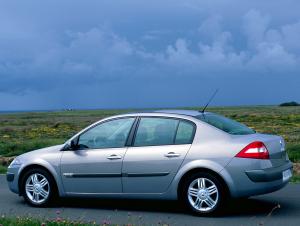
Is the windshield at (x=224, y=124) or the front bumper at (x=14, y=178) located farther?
the front bumper at (x=14, y=178)

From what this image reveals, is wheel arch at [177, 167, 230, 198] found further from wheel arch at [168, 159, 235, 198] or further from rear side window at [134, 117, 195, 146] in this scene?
rear side window at [134, 117, 195, 146]

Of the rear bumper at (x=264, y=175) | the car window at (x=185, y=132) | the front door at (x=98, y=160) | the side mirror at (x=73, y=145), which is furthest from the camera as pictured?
the side mirror at (x=73, y=145)

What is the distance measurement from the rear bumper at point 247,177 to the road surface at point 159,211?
36 centimetres

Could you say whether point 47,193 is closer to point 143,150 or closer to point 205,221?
point 143,150

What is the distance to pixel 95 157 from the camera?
374 inches

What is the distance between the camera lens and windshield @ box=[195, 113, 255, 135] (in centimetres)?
920

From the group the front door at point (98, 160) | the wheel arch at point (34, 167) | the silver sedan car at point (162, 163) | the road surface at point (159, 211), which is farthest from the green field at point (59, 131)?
the wheel arch at point (34, 167)

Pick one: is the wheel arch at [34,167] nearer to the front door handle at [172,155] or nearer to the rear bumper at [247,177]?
the front door handle at [172,155]

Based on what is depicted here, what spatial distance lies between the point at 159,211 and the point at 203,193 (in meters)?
0.98

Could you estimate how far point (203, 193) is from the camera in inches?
345

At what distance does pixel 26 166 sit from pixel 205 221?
310 centimetres

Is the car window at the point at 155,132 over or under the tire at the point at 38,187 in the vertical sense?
over

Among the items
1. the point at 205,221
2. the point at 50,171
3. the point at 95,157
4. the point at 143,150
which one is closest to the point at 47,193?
the point at 50,171

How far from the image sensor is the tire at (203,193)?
8.70 meters
